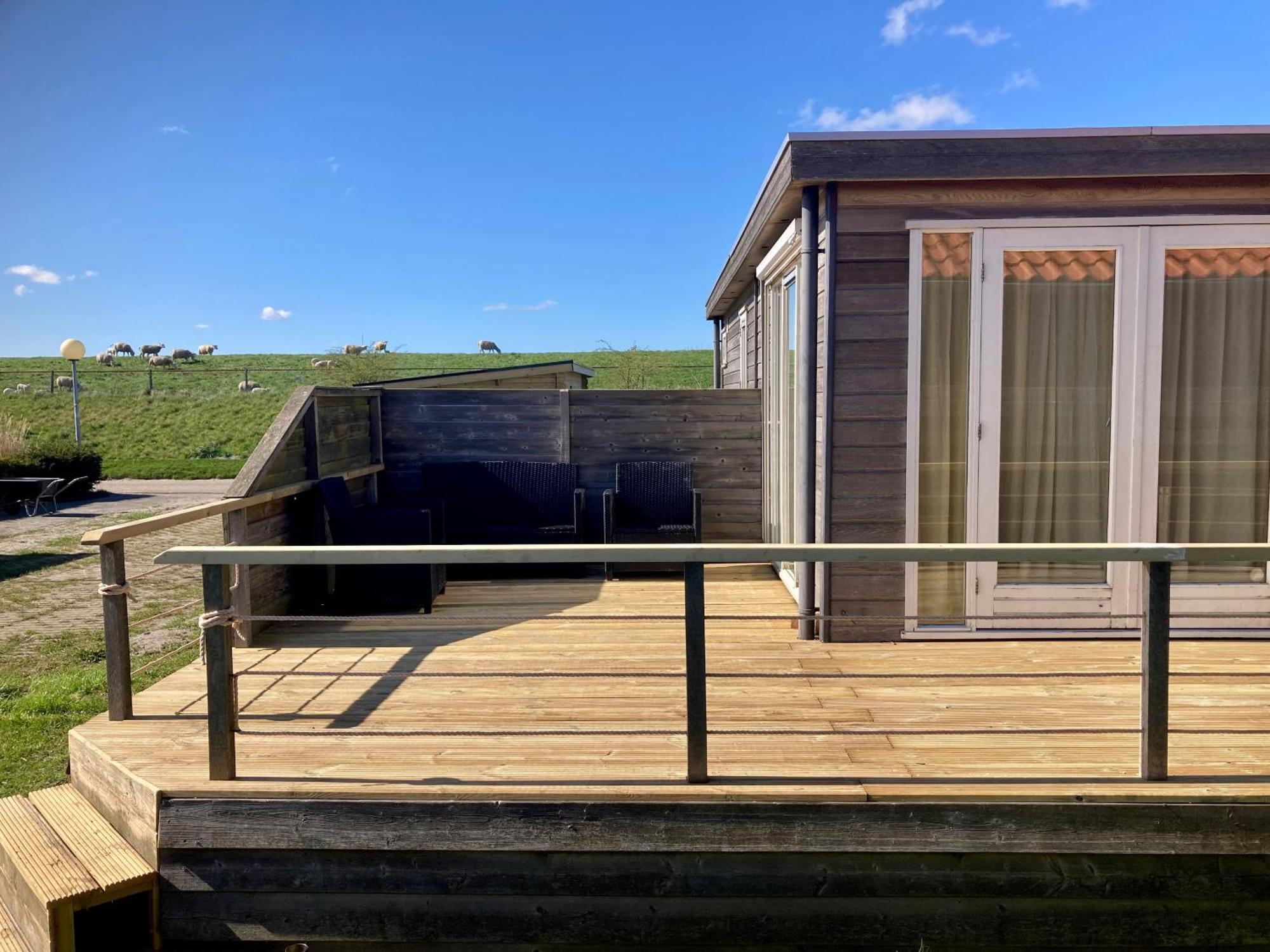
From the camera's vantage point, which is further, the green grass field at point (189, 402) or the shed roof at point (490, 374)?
the green grass field at point (189, 402)

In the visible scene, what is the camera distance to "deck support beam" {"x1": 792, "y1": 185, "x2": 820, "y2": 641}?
14.6 feet

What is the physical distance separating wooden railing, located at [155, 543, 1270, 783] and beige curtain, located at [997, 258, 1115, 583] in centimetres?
181

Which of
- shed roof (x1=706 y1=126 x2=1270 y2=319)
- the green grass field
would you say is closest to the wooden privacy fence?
shed roof (x1=706 y1=126 x2=1270 y2=319)

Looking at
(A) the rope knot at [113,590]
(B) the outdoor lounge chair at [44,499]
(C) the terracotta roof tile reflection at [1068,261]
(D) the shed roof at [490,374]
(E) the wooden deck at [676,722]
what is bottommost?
(E) the wooden deck at [676,722]

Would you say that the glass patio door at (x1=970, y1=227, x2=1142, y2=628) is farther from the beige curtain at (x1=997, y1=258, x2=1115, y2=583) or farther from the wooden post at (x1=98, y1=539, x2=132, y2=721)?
the wooden post at (x1=98, y1=539, x2=132, y2=721)

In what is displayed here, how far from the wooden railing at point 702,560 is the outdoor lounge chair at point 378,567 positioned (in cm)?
253

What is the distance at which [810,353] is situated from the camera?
454cm

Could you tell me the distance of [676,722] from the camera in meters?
3.36

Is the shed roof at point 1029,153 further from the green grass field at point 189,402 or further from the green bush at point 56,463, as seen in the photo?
the green bush at point 56,463

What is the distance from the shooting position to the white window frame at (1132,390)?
4.36m

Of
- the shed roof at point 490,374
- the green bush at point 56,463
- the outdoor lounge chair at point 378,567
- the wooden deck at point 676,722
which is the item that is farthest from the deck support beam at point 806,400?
the green bush at point 56,463

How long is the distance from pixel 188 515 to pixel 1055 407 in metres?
4.19

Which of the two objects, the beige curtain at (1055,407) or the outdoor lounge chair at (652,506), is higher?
the beige curtain at (1055,407)

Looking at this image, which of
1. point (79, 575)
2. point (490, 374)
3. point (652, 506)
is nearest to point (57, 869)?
point (652, 506)
